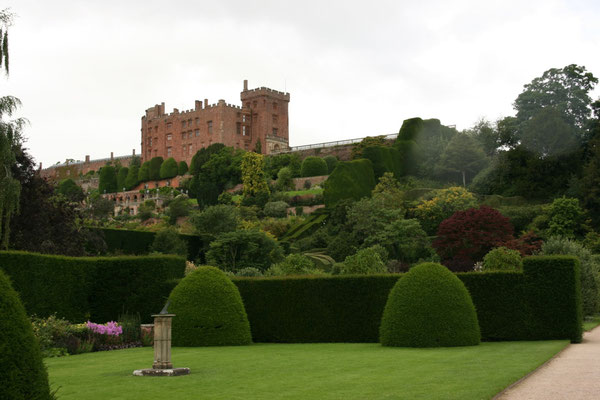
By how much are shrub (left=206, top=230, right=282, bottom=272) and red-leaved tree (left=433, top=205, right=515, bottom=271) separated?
7.56m

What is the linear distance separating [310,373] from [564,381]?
9.97 feet

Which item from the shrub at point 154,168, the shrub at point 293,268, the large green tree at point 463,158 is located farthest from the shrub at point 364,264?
the shrub at point 154,168

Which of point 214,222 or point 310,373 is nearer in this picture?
point 310,373

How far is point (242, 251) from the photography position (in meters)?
30.4

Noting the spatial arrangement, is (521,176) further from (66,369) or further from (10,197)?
(66,369)

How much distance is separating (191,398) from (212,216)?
95.9 feet

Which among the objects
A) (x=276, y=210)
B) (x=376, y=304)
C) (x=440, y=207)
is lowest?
(x=376, y=304)

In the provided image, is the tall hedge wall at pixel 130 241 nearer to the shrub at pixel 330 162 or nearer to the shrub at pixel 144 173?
the shrub at pixel 330 162

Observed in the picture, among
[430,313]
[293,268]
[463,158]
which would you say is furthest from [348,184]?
[430,313]

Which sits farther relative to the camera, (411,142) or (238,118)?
(238,118)

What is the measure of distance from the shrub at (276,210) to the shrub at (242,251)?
15165 mm

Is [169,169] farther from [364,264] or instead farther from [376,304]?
[376,304]

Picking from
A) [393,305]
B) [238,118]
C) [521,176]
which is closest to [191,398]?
[393,305]

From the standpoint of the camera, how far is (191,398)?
669 cm
